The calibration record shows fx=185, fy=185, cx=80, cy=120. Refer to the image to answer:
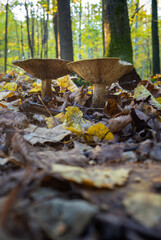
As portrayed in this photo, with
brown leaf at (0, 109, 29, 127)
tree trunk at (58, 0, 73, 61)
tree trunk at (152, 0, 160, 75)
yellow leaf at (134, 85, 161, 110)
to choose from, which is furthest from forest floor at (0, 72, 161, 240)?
tree trunk at (152, 0, 160, 75)

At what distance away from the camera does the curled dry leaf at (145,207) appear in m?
0.49

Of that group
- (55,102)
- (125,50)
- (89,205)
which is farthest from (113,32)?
(89,205)

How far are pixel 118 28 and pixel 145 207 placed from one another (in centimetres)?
411

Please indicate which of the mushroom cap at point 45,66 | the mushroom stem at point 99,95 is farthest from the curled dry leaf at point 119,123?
the mushroom cap at point 45,66

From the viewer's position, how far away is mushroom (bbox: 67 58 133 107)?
1.76 m

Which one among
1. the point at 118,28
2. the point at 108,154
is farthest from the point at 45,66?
the point at 118,28

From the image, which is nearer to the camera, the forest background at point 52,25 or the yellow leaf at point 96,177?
the yellow leaf at point 96,177

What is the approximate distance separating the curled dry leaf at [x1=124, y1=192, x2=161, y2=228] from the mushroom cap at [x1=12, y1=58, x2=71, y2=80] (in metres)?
1.73

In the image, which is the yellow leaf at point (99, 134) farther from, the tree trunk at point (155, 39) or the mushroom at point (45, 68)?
the tree trunk at point (155, 39)

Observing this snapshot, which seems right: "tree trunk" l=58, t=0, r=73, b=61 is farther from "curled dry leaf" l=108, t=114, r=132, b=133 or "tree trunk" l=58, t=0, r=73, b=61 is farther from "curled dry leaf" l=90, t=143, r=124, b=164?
"curled dry leaf" l=90, t=143, r=124, b=164

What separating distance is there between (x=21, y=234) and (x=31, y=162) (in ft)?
1.25

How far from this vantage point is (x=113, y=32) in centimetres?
398

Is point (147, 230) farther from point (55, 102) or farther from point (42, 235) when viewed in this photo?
point (55, 102)

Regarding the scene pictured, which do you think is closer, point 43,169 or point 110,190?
Result: point 110,190
